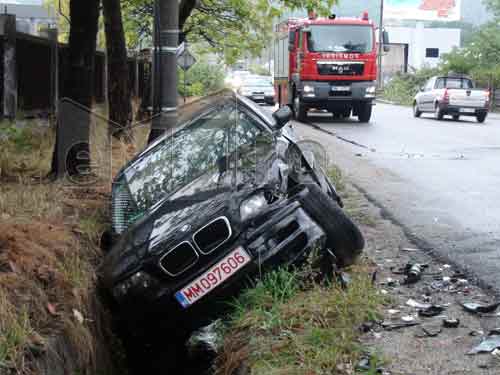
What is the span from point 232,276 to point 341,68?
20.1 m

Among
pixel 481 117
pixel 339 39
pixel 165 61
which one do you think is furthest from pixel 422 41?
pixel 165 61

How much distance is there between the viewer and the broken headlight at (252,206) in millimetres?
5086

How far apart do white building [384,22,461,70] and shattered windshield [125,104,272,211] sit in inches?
3193

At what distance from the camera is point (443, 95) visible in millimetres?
27969

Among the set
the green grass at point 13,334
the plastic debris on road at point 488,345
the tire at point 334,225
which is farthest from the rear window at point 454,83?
the green grass at point 13,334

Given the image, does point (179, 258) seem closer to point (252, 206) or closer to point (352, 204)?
point (252, 206)

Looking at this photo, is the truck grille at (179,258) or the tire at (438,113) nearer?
the truck grille at (179,258)

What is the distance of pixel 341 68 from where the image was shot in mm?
24328

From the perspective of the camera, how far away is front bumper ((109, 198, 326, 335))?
16.2ft

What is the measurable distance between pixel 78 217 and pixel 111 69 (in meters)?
5.81

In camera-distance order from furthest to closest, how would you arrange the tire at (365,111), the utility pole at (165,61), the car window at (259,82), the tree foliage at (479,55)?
the tree foliage at (479,55) → the car window at (259,82) → the tire at (365,111) → the utility pole at (165,61)

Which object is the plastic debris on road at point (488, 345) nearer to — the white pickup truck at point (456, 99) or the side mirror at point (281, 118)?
the side mirror at point (281, 118)

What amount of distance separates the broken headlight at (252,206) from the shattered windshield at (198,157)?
396 mm

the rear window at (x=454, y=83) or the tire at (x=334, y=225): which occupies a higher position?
the rear window at (x=454, y=83)
